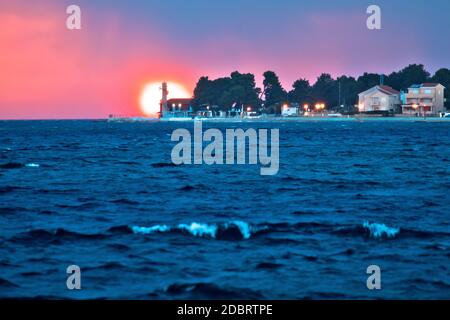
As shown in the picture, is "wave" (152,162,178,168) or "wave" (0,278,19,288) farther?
"wave" (152,162,178,168)

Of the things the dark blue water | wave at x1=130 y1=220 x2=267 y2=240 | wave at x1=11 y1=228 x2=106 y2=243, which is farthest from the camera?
wave at x1=130 y1=220 x2=267 y2=240

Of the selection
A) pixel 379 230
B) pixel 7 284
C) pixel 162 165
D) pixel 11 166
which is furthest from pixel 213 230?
pixel 11 166

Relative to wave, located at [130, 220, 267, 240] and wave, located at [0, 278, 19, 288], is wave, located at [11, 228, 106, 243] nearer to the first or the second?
wave, located at [130, 220, 267, 240]

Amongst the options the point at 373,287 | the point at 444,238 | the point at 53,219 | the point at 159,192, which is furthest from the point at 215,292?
the point at 159,192

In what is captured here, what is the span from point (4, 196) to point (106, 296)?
25140 millimetres

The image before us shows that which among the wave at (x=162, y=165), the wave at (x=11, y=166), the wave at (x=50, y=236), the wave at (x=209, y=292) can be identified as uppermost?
the wave at (x=11, y=166)

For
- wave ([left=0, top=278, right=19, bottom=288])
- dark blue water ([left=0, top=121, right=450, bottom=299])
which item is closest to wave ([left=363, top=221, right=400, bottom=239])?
dark blue water ([left=0, top=121, right=450, bottom=299])

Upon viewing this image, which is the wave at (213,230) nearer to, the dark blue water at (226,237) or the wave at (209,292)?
the dark blue water at (226,237)

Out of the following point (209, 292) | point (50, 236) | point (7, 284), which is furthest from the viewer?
point (50, 236)

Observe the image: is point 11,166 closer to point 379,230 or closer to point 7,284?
point 379,230

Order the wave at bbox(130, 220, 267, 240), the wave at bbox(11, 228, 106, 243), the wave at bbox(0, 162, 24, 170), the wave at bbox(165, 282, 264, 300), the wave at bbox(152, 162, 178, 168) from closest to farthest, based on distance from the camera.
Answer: the wave at bbox(165, 282, 264, 300), the wave at bbox(11, 228, 106, 243), the wave at bbox(130, 220, 267, 240), the wave at bbox(0, 162, 24, 170), the wave at bbox(152, 162, 178, 168)

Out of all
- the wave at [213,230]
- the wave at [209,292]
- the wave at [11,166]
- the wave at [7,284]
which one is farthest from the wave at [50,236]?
the wave at [11,166]

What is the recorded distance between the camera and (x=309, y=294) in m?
21.6
